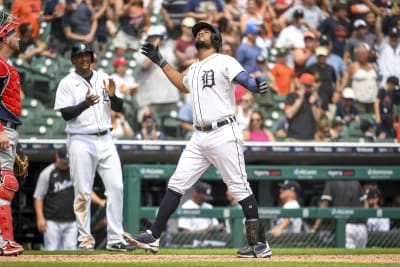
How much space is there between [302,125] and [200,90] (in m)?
4.65

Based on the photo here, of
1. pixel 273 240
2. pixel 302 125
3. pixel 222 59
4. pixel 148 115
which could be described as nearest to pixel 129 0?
pixel 148 115

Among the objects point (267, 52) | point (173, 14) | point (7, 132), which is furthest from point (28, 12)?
point (7, 132)

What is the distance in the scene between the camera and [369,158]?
375 inches

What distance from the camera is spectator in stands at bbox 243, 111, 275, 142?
31.0ft

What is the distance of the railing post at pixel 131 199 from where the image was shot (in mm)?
7551

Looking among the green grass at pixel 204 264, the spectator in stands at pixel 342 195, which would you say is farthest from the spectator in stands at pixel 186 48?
the green grass at pixel 204 264

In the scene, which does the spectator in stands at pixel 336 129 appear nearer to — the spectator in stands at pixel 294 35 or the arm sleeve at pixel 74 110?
the spectator in stands at pixel 294 35

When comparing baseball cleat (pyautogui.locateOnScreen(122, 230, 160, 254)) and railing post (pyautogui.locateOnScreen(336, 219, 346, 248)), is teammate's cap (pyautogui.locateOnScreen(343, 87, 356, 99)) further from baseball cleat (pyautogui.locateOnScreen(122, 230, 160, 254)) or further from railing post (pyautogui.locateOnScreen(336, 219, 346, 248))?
baseball cleat (pyautogui.locateOnScreen(122, 230, 160, 254))

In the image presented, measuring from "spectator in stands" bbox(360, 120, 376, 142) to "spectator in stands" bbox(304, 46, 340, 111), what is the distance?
64 cm

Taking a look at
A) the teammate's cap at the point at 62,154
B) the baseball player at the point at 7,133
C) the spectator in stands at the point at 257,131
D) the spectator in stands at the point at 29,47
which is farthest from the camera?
the spectator in stands at the point at 29,47

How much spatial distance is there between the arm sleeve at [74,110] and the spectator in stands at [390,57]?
6.64 meters

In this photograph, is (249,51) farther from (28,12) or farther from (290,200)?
(28,12)

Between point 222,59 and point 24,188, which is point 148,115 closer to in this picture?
point 24,188

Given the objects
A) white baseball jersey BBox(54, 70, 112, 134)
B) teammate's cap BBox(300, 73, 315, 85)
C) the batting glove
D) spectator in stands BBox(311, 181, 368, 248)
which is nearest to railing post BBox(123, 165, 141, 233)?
white baseball jersey BBox(54, 70, 112, 134)
